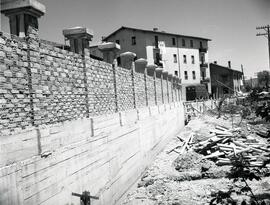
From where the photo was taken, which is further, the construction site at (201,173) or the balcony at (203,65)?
the balcony at (203,65)

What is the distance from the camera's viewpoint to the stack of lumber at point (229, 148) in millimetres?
12344

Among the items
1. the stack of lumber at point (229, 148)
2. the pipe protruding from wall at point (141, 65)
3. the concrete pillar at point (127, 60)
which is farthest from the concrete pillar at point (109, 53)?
the stack of lumber at point (229, 148)

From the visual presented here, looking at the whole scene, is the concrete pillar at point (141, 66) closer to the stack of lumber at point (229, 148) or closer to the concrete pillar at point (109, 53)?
the stack of lumber at point (229, 148)

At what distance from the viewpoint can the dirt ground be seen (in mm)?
9219

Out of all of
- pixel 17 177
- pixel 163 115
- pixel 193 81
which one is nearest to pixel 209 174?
pixel 163 115

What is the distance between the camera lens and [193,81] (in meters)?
48.1

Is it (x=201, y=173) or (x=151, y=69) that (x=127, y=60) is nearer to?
(x=151, y=69)

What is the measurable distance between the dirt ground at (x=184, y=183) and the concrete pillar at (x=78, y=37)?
525cm

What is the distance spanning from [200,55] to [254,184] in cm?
4307

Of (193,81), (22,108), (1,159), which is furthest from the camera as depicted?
(193,81)

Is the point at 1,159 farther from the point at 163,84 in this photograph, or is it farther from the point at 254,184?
the point at 163,84

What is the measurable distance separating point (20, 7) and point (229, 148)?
11.5 meters

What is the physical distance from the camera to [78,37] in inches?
288

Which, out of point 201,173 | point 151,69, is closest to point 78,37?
point 201,173
